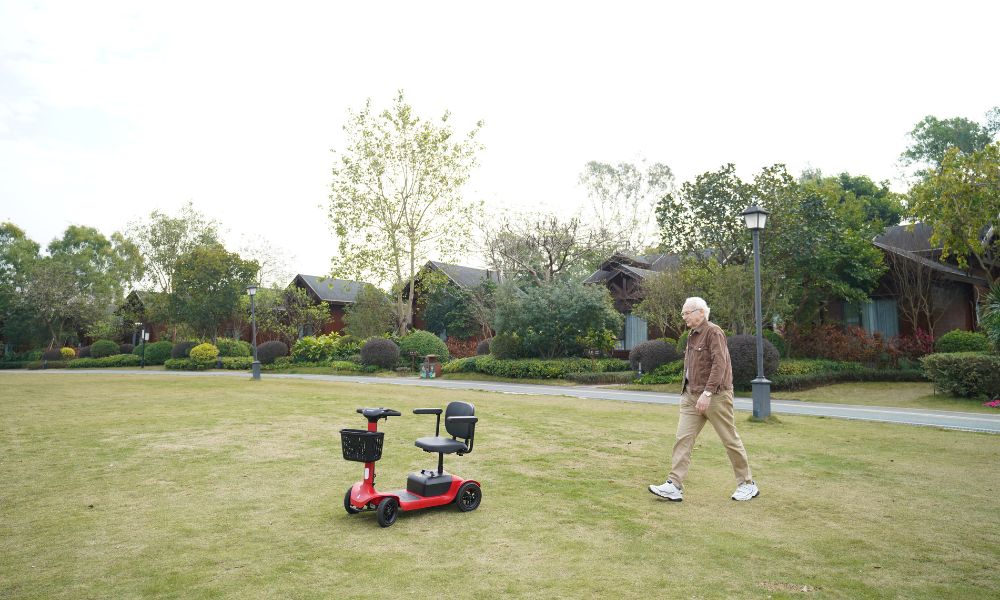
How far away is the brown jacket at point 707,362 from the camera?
5.71 m

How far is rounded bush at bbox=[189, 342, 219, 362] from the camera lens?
33.1 m

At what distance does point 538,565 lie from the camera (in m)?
3.99

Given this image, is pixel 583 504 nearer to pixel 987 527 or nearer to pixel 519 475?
pixel 519 475

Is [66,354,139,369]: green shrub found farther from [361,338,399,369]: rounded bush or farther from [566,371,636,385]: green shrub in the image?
[566,371,636,385]: green shrub

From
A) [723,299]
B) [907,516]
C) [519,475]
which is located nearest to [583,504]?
[519,475]

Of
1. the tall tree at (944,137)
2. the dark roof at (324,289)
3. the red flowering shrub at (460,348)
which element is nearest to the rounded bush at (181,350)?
the dark roof at (324,289)

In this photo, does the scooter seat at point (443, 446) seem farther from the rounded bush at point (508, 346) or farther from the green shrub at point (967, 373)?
the rounded bush at point (508, 346)

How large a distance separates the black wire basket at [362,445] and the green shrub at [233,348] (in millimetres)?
34186

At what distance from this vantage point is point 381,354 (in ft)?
94.1

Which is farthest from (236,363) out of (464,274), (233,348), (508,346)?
(508,346)

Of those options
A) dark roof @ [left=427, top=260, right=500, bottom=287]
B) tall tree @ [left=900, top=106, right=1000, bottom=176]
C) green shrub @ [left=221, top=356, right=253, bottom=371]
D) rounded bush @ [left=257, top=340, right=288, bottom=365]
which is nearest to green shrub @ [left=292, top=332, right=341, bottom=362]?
A: rounded bush @ [left=257, top=340, right=288, bottom=365]

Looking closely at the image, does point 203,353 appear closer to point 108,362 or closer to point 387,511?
point 108,362

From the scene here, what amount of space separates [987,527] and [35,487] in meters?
8.53

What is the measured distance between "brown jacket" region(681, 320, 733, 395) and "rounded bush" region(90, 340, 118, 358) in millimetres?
47517
